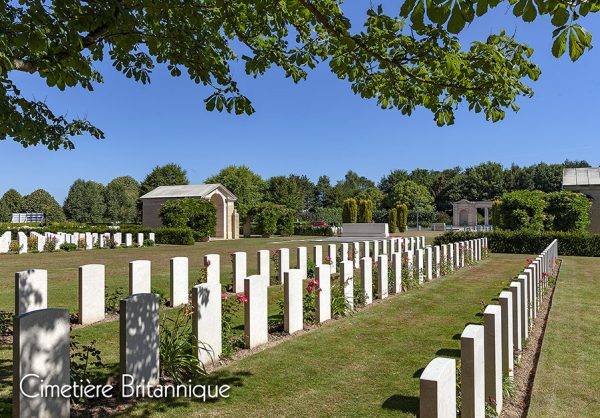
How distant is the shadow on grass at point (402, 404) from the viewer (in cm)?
377

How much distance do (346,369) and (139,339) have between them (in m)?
2.32

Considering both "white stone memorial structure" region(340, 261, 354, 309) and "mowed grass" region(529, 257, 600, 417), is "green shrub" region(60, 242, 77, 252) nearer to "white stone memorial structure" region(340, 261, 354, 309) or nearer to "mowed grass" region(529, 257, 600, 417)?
"white stone memorial structure" region(340, 261, 354, 309)

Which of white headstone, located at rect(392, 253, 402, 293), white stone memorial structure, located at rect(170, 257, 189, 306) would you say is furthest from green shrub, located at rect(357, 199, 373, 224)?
white stone memorial structure, located at rect(170, 257, 189, 306)

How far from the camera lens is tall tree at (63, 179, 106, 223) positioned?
66.4 metres

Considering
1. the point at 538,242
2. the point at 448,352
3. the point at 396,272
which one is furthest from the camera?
the point at 538,242

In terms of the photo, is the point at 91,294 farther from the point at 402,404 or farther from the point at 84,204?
the point at 84,204

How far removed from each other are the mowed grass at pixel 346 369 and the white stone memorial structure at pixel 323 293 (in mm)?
209

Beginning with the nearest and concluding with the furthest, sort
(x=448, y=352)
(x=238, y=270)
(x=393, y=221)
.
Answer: (x=448, y=352)
(x=238, y=270)
(x=393, y=221)

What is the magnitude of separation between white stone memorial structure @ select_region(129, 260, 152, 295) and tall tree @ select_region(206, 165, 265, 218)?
5180cm

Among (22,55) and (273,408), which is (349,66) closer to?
(273,408)

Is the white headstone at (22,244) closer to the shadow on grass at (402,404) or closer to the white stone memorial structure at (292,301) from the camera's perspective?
the white stone memorial structure at (292,301)

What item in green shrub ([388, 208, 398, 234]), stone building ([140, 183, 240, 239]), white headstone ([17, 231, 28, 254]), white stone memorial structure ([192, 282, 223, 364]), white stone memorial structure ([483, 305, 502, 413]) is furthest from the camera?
green shrub ([388, 208, 398, 234])

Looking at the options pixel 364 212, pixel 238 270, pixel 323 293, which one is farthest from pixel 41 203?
pixel 323 293

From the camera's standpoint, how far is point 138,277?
22.9 feet
